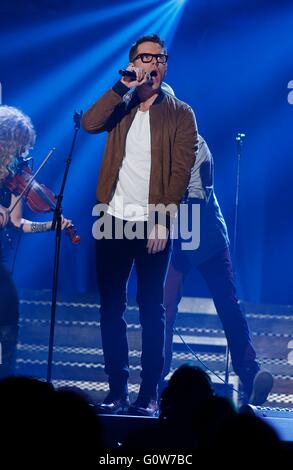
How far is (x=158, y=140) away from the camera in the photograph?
4.25 meters

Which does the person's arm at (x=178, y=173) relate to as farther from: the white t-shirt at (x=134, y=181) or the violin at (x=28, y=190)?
the violin at (x=28, y=190)

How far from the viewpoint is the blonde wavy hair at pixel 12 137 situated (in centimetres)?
513

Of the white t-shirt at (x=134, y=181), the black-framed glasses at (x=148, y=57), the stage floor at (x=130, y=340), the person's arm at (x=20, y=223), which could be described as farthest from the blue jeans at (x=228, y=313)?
the black-framed glasses at (x=148, y=57)

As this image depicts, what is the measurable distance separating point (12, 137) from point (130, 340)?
226cm

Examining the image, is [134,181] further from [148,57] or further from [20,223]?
[20,223]

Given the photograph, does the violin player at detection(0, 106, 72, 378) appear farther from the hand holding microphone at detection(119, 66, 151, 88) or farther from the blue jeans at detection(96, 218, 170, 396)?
the hand holding microphone at detection(119, 66, 151, 88)

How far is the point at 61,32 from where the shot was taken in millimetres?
7504

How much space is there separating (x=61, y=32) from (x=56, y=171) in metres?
1.38

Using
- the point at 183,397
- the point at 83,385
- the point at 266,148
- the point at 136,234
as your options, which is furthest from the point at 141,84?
the point at 266,148

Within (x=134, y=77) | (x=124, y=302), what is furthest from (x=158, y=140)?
(x=124, y=302)

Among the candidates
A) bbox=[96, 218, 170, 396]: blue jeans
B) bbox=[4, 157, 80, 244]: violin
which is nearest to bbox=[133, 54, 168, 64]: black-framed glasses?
bbox=[96, 218, 170, 396]: blue jeans

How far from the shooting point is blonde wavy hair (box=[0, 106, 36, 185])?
5129mm

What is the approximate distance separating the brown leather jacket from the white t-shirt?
43 millimetres

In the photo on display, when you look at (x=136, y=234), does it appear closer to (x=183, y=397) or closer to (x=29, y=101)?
(x=183, y=397)
